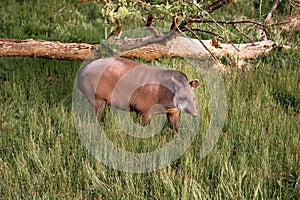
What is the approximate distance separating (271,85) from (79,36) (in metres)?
3.17

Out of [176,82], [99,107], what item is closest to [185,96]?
[176,82]

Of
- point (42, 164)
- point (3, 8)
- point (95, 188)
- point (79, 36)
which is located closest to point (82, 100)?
point (42, 164)

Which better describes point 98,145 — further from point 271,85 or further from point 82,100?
point 271,85

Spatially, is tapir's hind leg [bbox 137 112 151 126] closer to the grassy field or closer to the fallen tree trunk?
the grassy field

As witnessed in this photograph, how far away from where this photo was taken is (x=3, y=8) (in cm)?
844

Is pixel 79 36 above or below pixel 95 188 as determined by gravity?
above

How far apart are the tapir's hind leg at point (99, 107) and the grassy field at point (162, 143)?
25 centimetres

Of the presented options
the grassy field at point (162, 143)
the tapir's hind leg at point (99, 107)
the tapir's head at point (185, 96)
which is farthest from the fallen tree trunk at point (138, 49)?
the tapir's head at point (185, 96)

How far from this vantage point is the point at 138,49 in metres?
5.98

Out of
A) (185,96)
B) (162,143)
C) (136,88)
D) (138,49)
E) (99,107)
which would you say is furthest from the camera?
(138,49)

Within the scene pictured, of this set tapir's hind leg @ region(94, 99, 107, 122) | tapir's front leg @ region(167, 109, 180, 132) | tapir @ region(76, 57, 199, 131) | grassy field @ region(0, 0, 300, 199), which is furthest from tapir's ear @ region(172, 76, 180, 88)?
tapir's hind leg @ region(94, 99, 107, 122)

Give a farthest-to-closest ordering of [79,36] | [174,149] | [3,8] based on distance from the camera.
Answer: [3,8], [79,36], [174,149]

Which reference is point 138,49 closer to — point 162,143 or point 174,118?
point 174,118

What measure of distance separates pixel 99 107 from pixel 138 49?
1.74 metres
